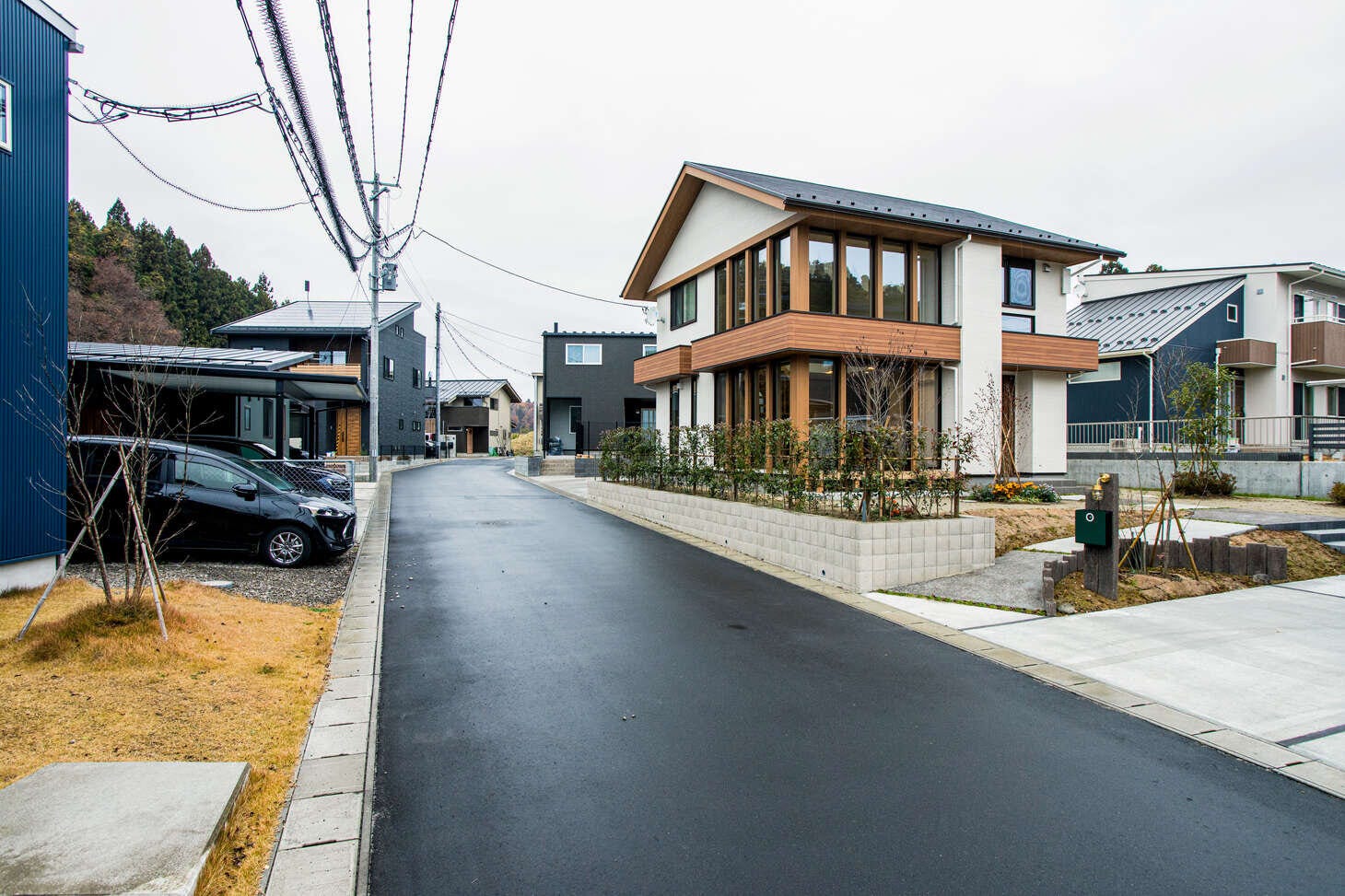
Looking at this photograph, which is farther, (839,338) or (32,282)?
(839,338)

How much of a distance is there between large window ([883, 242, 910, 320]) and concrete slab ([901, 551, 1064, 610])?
7881 millimetres

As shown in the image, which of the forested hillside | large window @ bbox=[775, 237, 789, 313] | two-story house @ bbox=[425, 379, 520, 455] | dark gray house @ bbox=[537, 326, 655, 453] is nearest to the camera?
large window @ bbox=[775, 237, 789, 313]

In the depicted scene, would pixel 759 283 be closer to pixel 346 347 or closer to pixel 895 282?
pixel 895 282

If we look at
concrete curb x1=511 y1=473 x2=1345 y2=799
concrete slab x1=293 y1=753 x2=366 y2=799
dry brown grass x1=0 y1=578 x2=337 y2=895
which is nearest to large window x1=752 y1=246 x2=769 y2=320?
concrete curb x1=511 y1=473 x2=1345 y2=799

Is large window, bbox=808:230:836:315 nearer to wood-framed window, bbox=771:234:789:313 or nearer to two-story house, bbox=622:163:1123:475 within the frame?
two-story house, bbox=622:163:1123:475

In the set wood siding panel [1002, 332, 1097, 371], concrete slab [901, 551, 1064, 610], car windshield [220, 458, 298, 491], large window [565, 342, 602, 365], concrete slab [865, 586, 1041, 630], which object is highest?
large window [565, 342, 602, 365]

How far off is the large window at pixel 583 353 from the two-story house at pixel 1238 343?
1922 centimetres

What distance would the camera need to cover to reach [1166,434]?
1867cm

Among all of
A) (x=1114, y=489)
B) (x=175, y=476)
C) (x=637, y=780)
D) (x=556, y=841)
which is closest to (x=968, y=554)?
(x=1114, y=489)

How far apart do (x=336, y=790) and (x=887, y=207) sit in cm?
1465

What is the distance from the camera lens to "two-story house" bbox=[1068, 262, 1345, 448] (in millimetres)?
20703

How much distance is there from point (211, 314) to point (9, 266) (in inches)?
1778

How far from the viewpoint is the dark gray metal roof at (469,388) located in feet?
179

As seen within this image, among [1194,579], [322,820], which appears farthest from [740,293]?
[322,820]
